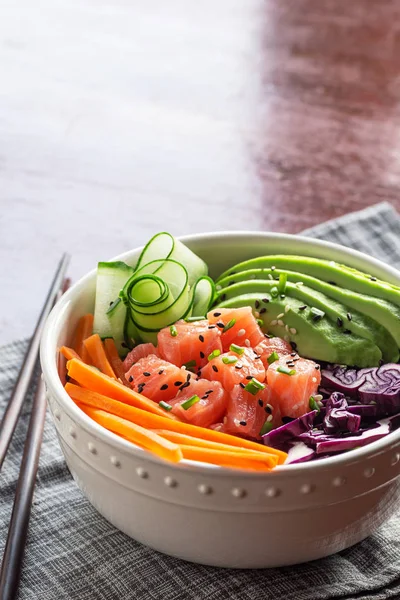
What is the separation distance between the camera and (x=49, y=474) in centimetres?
240

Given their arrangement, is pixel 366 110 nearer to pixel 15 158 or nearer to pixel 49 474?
pixel 15 158

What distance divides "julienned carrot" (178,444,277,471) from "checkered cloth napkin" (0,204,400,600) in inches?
16.2

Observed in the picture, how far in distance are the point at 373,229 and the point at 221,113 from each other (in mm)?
1406

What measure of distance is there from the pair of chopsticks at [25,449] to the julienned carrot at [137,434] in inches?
14.1

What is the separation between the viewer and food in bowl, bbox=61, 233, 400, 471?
75.6 inches

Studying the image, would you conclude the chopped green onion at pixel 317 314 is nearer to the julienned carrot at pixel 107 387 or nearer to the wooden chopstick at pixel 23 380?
the julienned carrot at pixel 107 387

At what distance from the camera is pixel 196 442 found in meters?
1.85

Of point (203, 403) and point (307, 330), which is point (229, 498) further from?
point (307, 330)

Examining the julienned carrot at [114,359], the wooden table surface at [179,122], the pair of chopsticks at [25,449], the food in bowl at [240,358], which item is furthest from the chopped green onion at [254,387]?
the wooden table surface at [179,122]

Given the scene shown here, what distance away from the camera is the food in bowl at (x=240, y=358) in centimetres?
192

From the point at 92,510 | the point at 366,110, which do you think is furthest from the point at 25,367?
the point at 366,110

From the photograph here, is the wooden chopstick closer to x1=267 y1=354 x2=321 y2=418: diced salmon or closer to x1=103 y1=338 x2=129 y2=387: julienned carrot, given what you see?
x1=103 y1=338 x2=129 y2=387: julienned carrot

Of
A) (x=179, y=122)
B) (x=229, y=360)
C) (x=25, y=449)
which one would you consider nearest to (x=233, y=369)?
(x=229, y=360)

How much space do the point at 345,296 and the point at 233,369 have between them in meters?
0.48
